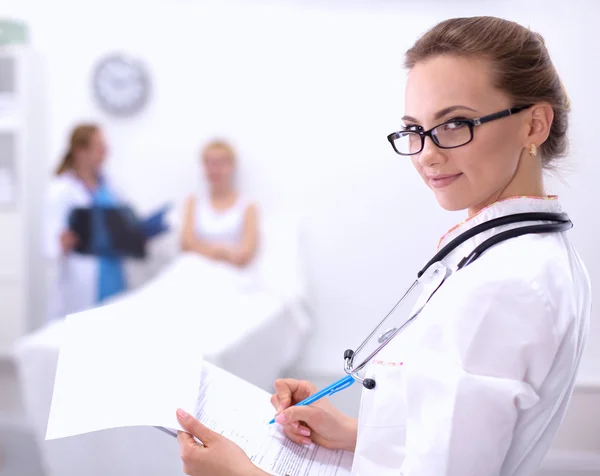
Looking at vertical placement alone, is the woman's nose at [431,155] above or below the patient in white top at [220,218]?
above

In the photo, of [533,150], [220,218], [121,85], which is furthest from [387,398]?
[121,85]

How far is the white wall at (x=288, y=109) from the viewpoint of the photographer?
3.02 metres

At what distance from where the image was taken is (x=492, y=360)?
0.69 meters

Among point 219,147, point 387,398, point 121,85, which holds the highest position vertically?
point 121,85

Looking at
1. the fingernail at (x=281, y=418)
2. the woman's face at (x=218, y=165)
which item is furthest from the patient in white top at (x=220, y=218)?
the fingernail at (x=281, y=418)

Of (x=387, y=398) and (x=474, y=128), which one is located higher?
(x=474, y=128)

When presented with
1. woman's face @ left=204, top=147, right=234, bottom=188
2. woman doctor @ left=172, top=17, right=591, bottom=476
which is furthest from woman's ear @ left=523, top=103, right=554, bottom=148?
woman's face @ left=204, top=147, right=234, bottom=188

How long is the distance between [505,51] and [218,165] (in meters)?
2.90

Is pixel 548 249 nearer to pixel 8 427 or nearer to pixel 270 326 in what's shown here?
pixel 270 326

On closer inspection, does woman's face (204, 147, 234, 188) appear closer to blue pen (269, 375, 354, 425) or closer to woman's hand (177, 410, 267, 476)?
blue pen (269, 375, 354, 425)

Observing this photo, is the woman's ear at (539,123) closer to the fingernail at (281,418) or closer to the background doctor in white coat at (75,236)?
the fingernail at (281,418)

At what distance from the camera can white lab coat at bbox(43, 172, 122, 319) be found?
11.2ft

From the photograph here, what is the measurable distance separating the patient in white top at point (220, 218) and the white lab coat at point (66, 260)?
55cm

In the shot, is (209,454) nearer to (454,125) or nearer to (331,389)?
(331,389)
